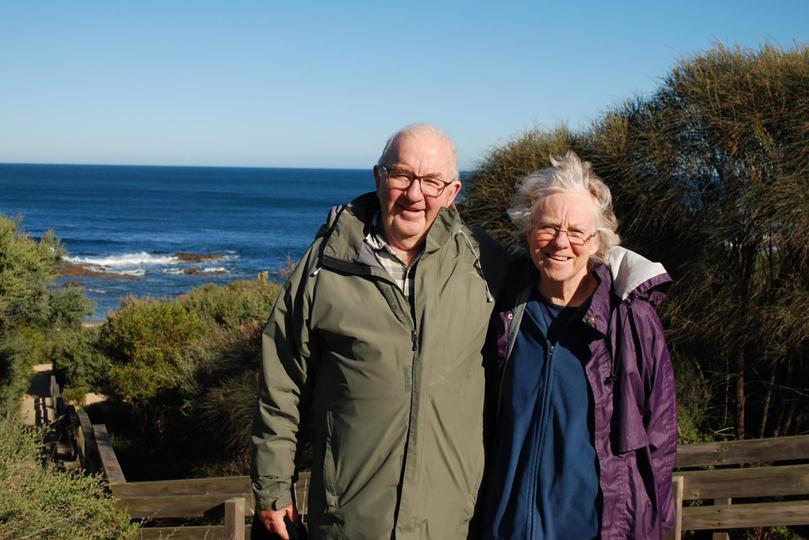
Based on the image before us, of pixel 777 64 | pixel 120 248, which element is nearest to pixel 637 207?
pixel 777 64

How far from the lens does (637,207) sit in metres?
6.71

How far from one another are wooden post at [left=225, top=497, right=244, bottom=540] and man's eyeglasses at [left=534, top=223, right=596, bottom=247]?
2832 millimetres

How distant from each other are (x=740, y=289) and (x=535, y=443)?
4.63 metres

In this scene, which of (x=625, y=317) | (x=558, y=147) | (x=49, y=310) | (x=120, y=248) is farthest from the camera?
(x=120, y=248)

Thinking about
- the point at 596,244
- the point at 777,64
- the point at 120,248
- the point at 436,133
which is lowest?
the point at 120,248

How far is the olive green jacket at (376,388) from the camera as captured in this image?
96.1 inches

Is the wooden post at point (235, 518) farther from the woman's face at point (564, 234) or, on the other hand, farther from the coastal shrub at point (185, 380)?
the coastal shrub at point (185, 380)

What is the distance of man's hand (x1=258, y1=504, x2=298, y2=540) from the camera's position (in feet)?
8.55

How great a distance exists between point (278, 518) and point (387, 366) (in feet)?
2.18

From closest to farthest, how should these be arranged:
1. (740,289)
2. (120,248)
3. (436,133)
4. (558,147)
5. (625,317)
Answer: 1. (625,317)
2. (436,133)
3. (740,289)
4. (558,147)
5. (120,248)

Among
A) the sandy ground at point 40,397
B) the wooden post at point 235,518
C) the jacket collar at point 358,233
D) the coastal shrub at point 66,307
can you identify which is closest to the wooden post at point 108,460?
the wooden post at point 235,518

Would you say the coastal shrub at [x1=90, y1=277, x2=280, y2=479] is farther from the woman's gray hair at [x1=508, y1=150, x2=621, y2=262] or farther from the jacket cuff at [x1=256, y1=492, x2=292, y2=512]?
the woman's gray hair at [x1=508, y1=150, x2=621, y2=262]

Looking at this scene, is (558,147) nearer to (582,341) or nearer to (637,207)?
(637,207)

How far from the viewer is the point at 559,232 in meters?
2.53
